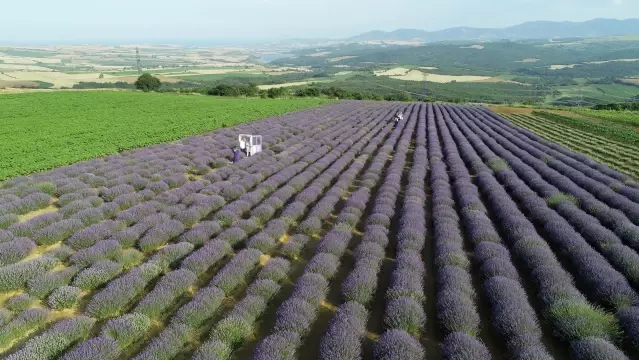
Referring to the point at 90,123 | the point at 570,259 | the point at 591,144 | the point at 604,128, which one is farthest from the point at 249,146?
the point at 604,128

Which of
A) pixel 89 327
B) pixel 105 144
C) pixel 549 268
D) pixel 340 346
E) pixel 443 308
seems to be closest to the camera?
pixel 340 346

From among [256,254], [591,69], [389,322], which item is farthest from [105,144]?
[591,69]

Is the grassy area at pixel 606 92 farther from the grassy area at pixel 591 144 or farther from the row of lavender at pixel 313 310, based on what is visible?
the row of lavender at pixel 313 310

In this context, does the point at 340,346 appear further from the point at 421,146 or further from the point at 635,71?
the point at 635,71

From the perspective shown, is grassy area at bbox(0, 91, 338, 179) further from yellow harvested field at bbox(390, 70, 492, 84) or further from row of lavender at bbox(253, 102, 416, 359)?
yellow harvested field at bbox(390, 70, 492, 84)

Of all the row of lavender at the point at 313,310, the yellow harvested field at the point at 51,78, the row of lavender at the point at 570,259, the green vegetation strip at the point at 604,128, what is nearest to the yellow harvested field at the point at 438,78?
the yellow harvested field at the point at 51,78

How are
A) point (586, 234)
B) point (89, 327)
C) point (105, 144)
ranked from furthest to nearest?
point (105, 144) < point (586, 234) < point (89, 327)
